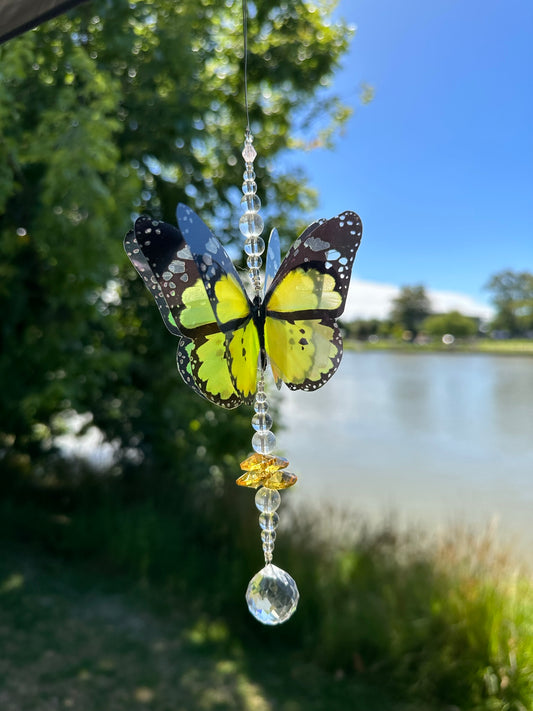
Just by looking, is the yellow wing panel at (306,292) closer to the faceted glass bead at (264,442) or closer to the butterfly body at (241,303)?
the butterfly body at (241,303)

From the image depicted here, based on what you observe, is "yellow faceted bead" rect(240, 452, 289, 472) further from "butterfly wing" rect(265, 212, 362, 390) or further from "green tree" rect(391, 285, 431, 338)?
"green tree" rect(391, 285, 431, 338)

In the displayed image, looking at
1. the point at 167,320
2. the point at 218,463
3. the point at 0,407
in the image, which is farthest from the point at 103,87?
the point at 218,463

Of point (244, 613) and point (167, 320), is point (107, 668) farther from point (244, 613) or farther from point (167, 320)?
point (167, 320)

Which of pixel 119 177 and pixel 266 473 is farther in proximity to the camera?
pixel 119 177

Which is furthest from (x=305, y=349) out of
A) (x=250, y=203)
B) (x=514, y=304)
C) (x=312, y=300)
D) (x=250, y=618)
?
(x=514, y=304)

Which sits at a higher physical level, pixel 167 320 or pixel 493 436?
pixel 167 320

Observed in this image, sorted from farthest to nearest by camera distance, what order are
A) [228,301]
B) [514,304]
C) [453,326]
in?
[453,326] < [514,304] < [228,301]

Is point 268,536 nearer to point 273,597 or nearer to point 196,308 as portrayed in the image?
point 273,597
